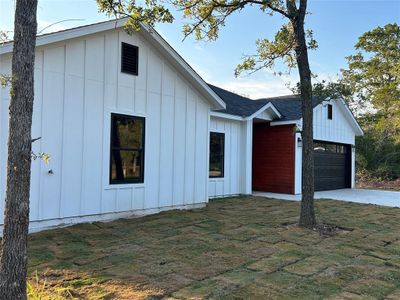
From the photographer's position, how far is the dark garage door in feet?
52.4

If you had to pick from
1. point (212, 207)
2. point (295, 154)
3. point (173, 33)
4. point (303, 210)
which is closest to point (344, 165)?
point (295, 154)

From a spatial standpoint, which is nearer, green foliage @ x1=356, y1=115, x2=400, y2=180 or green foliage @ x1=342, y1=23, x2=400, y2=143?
green foliage @ x1=356, y1=115, x2=400, y2=180

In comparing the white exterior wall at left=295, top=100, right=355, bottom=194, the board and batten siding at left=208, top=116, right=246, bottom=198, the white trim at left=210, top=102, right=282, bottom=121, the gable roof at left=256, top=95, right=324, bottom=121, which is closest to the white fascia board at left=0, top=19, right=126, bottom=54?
the white trim at left=210, top=102, right=282, bottom=121

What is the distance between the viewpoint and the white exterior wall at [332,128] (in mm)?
14195

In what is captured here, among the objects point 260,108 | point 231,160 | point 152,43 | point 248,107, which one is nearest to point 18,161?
point 152,43

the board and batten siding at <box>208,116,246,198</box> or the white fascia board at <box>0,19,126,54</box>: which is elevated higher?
the white fascia board at <box>0,19,126,54</box>

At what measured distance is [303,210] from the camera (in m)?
7.44

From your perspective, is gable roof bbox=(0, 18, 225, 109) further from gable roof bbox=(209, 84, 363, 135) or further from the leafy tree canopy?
gable roof bbox=(209, 84, 363, 135)

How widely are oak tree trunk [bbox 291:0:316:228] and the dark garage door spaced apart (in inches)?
339

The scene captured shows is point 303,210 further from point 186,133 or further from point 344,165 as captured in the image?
point 344,165

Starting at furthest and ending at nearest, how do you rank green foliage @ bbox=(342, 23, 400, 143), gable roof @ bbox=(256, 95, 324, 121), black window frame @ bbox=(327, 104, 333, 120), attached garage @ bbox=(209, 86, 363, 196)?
green foliage @ bbox=(342, 23, 400, 143) → black window frame @ bbox=(327, 104, 333, 120) → gable roof @ bbox=(256, 95, 324, 121) → attached garage @ bbox=(209, 86, 363, 196)

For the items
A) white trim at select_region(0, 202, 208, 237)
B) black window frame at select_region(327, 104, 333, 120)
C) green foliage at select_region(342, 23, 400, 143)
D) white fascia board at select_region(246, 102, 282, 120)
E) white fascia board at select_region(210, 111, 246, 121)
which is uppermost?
green foliage at select_region(342, 23, 400, 143)

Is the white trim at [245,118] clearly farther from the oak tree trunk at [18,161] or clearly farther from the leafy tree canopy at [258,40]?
the oak tree trunk at [18,161]

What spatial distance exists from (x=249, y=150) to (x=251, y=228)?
6269 millimetres
